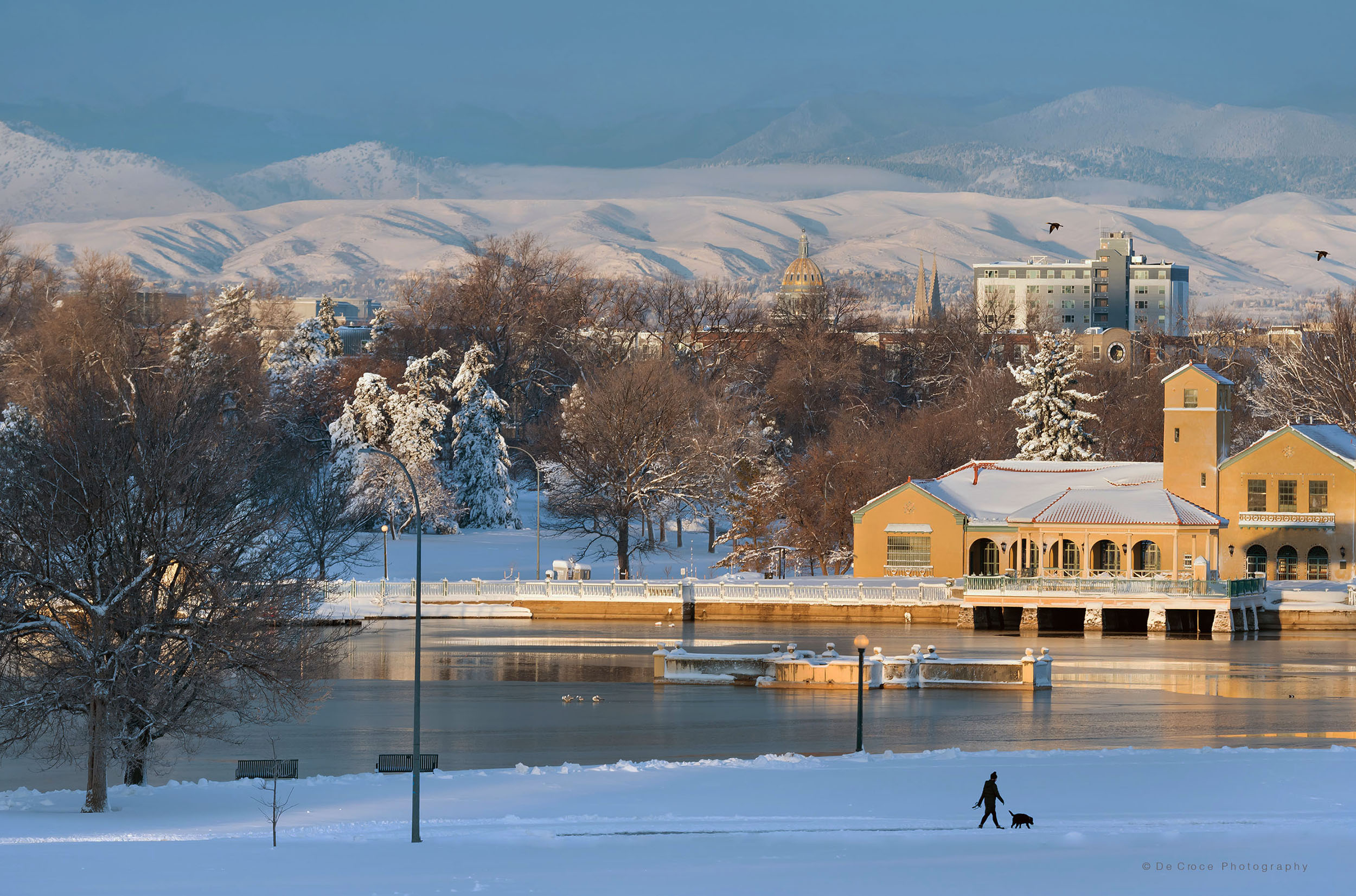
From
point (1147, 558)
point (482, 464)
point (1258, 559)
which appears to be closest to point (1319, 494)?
point (1258, 559)

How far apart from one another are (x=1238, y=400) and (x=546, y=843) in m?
97.9

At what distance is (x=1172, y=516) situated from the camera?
7569 centimetres

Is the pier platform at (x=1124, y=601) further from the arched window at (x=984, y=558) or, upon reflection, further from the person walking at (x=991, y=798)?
the person walking at (x=991, y=798)

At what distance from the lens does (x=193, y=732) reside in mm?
A: 36750

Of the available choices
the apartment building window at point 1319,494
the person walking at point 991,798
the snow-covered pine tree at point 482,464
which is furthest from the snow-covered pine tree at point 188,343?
the person walking at point 991,798

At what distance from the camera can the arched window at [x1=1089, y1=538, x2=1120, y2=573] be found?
7831 cm

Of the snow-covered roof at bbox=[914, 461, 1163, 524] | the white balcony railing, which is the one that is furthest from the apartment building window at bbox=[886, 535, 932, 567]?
the white balcony railing

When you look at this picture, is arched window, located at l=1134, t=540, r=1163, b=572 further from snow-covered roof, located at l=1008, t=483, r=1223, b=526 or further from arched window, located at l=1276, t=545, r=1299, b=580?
arched window, located at l=1276, t=545, r=1299, b=580

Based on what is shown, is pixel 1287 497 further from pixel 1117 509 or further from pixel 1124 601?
pixel 1124 601

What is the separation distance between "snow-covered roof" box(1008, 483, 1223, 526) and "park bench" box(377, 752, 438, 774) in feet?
140

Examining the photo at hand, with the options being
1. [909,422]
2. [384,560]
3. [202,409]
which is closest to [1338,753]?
[202,409]

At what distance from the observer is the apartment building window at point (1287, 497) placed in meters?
79.0

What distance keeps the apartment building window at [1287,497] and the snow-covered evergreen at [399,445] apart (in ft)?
141

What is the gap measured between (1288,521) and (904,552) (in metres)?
16.9
